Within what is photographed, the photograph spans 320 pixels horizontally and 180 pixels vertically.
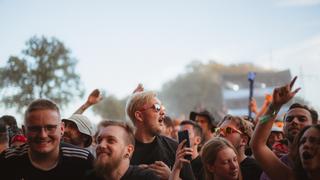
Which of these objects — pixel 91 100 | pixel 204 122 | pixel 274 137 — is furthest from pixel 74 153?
pixel 204 122

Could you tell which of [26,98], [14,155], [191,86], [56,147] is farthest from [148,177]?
[191,86]

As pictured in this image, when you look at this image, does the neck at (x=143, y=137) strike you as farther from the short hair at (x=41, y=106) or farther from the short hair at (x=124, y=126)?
the short hair at (x=41, y=106)

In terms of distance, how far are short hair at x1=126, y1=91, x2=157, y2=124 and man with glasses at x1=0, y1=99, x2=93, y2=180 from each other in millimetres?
1052

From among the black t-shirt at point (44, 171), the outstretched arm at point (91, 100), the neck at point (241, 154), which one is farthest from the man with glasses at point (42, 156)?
the outstretched arm at point (91, 100)

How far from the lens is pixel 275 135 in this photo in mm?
5992

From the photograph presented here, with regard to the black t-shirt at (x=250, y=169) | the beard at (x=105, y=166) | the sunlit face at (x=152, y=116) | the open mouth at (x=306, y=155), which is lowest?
the black t-shirt at (x=250, y=169)

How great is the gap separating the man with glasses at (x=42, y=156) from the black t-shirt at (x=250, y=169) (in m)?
1.51

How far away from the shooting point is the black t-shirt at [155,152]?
3.79 metres

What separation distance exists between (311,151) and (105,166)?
5.06 ft

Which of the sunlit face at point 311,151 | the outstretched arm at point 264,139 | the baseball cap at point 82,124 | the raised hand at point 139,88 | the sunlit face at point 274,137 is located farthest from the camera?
the sunlit face at point 274,137

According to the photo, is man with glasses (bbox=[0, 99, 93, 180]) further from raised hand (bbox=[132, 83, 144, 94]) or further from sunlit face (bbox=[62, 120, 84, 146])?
raised hand (bbox=[132, 83, 144, 94])

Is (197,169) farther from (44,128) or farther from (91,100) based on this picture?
(91,100)

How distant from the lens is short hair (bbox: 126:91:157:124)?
13.5ft

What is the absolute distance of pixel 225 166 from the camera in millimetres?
3316
